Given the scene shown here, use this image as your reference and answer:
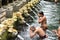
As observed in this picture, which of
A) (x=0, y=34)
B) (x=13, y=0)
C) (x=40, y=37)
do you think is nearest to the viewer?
(x=0, y=34)

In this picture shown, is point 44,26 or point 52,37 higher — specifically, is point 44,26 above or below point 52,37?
above

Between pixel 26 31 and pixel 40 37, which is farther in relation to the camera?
pixel 26 31

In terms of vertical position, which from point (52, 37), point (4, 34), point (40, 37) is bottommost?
point (52, 37)

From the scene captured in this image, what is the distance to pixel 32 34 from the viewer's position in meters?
11.7

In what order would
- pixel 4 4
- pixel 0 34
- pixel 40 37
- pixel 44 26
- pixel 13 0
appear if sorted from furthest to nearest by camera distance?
pixel 13 0 < pixel 4 4 < pixel 44 26 < pixel 40 37 < pixel 0 34

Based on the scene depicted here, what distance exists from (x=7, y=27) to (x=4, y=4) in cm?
979

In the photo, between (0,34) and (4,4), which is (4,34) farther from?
(4,4)

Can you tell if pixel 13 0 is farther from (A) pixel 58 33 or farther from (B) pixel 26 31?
(A) pixel 58 33

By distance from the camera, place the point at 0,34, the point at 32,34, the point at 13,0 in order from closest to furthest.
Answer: the point at 0,34, the point at 32,34, the point at 13,0

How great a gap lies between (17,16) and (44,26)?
2228 millimetres

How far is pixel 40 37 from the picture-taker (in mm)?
12617

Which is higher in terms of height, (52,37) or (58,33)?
(58,33)

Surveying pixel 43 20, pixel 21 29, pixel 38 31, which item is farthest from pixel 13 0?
pixel 38 31

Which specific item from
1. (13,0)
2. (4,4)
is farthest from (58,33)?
(13,0)
